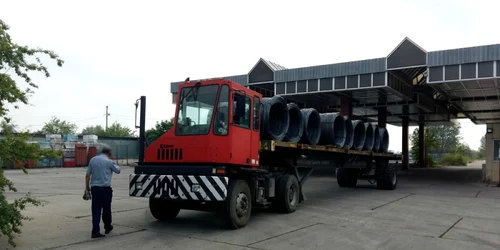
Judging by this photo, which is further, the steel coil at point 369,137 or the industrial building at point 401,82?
the industrial building at point 401,82

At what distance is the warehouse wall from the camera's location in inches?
845

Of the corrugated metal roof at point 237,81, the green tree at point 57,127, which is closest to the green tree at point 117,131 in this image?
the green tree at point 57,127

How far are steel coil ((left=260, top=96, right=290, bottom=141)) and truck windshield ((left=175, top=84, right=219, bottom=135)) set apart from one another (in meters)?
1.89

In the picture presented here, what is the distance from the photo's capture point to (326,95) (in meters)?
29.0

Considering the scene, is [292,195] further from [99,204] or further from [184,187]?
[99,204]

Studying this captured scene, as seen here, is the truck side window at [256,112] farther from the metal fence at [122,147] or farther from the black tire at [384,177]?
the metal fence at [122,147]

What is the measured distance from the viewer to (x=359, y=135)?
611 inches

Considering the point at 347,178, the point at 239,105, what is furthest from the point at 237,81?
the point at 239,105

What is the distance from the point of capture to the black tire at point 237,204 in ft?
26.6

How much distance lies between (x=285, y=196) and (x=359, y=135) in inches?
245

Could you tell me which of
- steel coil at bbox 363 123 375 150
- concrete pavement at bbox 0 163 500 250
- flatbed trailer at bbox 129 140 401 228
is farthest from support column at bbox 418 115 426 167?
flatbed trailer at bbox 129 140 401 228

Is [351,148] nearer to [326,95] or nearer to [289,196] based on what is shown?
[289,196]

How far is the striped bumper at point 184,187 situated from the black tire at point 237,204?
0.27 metres

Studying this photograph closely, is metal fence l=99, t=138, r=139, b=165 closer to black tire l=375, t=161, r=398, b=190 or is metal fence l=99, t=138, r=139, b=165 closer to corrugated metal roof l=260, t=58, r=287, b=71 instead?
corrugated metal roof l=260, t=58, r=287, b=71
